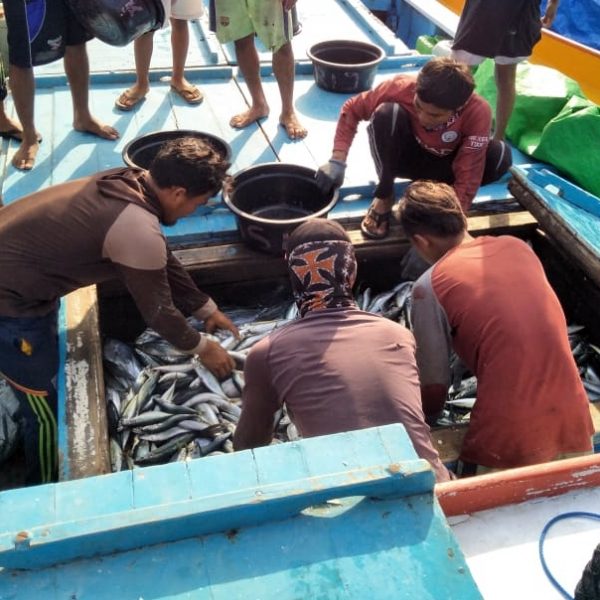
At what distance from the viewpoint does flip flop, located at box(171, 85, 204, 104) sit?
19.9 feet

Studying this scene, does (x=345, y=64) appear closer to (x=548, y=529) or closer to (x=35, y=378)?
(x=35, y=378)

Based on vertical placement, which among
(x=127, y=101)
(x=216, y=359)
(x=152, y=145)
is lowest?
(x=216, y=359)

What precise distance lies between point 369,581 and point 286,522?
25 centimetres

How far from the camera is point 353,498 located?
170 centimetres

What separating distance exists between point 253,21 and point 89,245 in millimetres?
2925

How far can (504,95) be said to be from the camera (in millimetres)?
5340

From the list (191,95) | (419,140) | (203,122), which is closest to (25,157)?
(203,122)

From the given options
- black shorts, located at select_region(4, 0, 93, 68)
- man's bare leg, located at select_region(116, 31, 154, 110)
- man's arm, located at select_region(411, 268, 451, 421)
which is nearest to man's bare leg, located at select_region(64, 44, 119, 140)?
black shorts, located at select_region(4, 0, 93, 68)

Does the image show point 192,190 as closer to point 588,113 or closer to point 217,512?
point 217,512

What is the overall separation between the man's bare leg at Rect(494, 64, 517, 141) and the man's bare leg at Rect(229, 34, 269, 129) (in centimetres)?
200

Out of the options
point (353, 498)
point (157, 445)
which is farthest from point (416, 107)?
point (353, 498)

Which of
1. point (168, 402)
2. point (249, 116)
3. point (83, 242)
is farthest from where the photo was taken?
point (249, 116)

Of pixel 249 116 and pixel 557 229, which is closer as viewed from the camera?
pixel 557 229

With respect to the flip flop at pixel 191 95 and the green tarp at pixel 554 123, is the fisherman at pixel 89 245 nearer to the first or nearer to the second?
the flip flop at pixel 191 95
